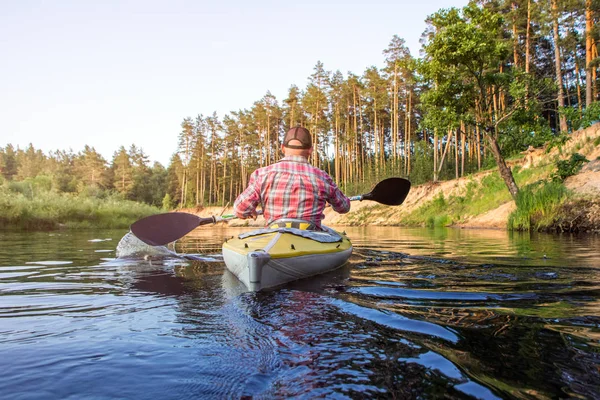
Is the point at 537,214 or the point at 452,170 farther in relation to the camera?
the point at 452,170

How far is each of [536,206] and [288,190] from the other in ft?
38.8

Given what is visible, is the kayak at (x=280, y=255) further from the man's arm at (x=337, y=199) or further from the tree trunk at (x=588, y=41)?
the tree trunk at (x=588, y=41)

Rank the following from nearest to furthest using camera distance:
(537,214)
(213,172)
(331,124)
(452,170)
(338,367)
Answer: (338,367)
(537,214)
(452,170)
(331,124)
(213,172)

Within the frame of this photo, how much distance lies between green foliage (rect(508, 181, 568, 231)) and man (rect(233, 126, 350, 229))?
11.0 m

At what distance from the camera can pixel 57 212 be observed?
21172mm

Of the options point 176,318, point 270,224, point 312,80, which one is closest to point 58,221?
point 270,224

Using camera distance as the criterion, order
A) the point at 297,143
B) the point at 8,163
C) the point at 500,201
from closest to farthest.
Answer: the point at 297,143 → the point at 500,201 → the point at 8,163

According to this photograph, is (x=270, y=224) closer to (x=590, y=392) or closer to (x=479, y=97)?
(x=590, y=392)

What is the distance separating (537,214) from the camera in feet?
43.1

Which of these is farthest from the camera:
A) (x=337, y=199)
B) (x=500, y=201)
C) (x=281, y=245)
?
(x=500, y=201)

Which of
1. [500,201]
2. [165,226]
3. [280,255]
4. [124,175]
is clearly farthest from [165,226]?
[124,175]

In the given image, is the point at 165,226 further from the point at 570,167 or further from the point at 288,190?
the point at 570,167

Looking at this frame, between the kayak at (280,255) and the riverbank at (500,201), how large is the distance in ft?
35.6

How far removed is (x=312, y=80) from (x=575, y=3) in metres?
25.2
